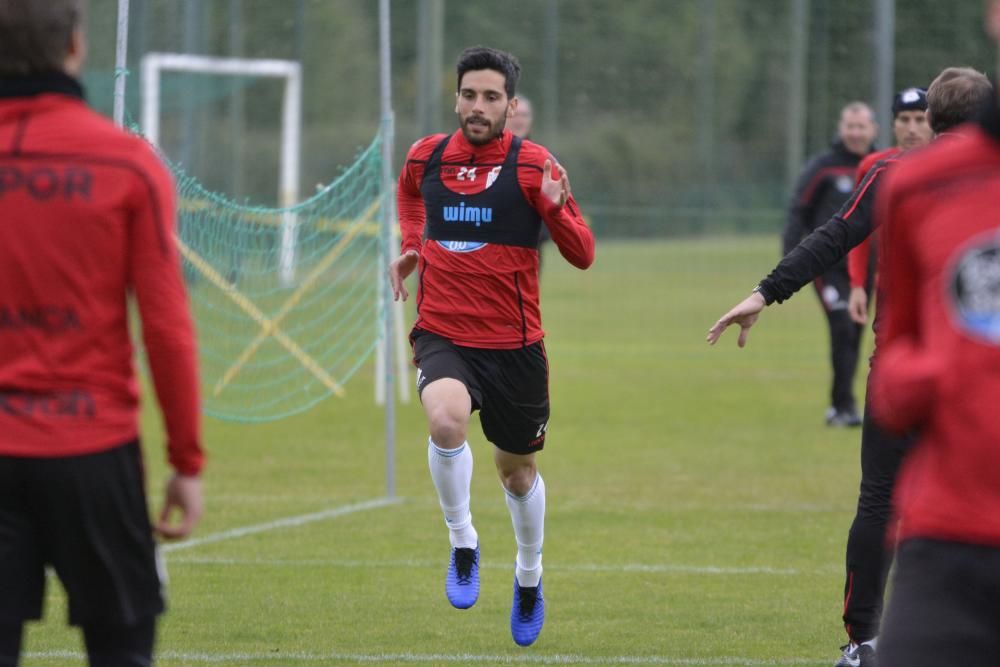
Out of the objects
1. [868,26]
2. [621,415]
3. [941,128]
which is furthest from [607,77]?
[941,128]

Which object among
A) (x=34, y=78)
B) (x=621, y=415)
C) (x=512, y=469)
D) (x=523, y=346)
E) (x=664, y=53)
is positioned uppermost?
(x=664, y=53)

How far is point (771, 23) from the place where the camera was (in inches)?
901

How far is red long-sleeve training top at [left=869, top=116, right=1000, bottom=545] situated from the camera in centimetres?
282

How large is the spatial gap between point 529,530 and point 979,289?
4.01 m

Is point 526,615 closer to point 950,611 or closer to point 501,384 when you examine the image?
point 501,384

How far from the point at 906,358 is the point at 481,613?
166 inches

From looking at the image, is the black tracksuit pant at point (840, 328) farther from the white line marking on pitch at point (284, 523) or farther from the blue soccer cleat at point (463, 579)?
the blue soccer cleat at point (463, 579)

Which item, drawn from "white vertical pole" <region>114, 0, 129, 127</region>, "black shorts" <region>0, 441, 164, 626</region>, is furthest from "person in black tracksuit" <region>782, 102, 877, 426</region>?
"black shorts" <region>0, 441, 164, 626</region>

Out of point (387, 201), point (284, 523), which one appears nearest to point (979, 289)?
point (284, 523)

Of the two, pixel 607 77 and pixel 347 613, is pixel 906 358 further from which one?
pixel 607 77

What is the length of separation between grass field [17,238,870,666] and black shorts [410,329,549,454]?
806mm

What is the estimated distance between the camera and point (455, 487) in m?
Answer: 6.56

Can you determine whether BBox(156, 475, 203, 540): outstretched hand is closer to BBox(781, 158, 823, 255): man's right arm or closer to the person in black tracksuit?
the person in black tracksuit

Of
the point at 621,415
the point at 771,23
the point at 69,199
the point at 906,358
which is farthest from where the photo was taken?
the point at 771,23
